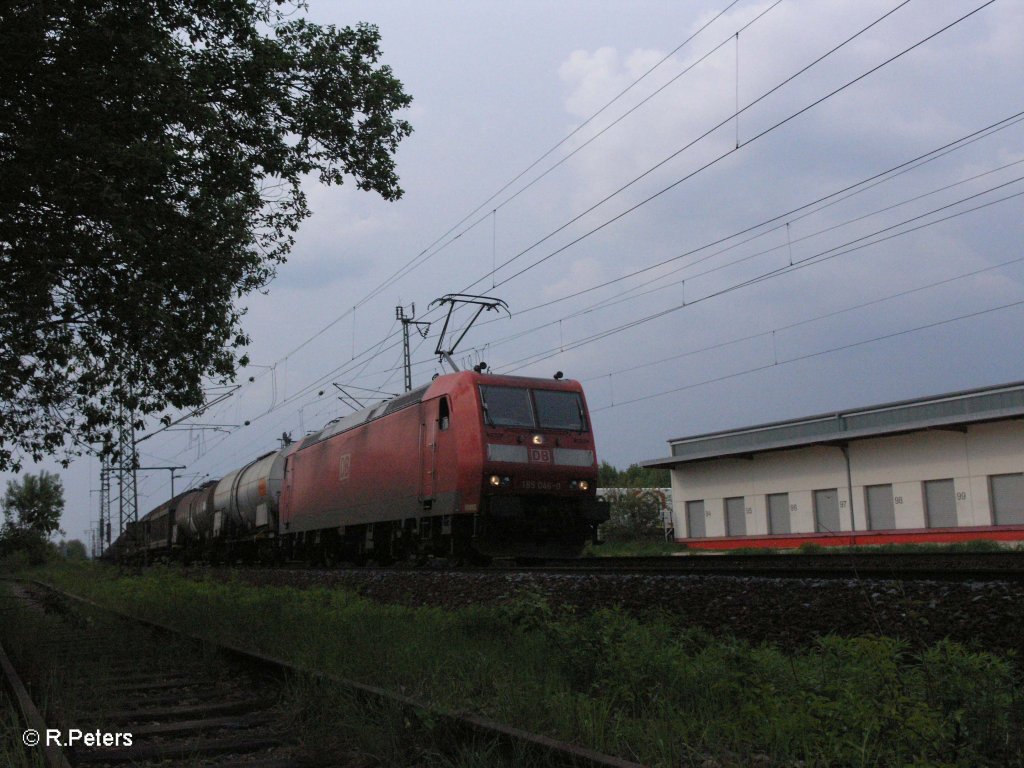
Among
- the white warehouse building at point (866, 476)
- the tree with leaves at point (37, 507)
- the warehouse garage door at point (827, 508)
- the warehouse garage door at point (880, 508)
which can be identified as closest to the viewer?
the white warehouse building at point (866, 476)

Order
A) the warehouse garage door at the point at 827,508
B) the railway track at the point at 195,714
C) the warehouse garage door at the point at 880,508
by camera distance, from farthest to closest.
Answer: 1. the warehouse garage door at the point at 827,508
2. the warehouse garage door at the point at 880,508
3. the railway track at the point at 195,714

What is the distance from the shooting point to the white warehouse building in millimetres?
26922

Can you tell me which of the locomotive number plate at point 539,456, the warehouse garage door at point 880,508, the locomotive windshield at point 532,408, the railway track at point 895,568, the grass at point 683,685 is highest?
the locomotive windshield at point 532,408

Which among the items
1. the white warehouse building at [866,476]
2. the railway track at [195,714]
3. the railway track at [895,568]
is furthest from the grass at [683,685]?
the white warehouse building at [866,476]

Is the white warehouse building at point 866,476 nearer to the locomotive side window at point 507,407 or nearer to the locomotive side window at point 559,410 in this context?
the locomotive side window at point 559,410

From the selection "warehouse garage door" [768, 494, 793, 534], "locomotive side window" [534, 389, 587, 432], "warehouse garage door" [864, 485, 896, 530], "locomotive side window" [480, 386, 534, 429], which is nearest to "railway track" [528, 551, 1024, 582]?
"locomotive side window" [480, 386, 534, 429]

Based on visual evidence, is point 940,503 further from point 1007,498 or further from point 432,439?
point 432,439

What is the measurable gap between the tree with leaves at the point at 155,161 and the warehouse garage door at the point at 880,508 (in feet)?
77.4

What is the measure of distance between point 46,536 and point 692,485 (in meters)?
57.9

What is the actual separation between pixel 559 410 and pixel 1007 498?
16.5m

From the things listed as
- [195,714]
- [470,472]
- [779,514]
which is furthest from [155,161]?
[779,514]

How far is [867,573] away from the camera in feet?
35.8

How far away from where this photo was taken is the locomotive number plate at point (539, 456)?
16.7 metres

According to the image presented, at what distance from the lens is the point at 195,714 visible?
5703 mm
